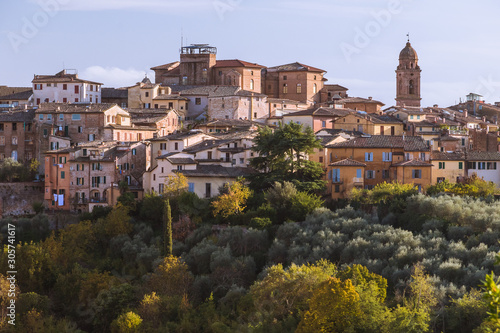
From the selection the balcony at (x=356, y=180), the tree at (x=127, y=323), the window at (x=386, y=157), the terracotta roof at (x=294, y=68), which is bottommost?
the tree at (x=127, y=323)

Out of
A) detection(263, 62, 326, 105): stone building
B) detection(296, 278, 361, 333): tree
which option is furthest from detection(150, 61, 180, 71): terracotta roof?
detection(296, 278, 361, 333): tree

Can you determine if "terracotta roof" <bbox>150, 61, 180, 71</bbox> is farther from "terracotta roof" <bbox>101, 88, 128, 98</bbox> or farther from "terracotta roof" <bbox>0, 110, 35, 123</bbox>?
"terracotta roof" <bbox>0, 110, 35, 123</bbox>

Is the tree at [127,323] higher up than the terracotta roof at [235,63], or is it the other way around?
the terracotta roof at [235,63]

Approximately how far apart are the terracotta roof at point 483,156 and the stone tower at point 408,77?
80.0ft

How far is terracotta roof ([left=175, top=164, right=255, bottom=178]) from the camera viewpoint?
164 feet

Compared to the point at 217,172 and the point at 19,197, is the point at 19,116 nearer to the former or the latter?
the point at 19,197

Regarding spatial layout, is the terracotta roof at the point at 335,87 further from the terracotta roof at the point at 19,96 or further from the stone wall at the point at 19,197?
the stone wall at the point at 19,197

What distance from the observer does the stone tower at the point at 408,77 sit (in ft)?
250

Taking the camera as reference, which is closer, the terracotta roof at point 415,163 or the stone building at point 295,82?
the terracotta roof at point 415,163

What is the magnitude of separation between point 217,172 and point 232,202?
175 inches

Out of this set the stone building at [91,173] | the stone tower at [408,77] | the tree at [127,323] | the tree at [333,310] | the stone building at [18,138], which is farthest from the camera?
the stone tower at [408,77]

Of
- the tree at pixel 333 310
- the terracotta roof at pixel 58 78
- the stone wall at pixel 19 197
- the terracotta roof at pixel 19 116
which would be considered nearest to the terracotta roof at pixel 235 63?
the terracotta roof at pixel 58 78

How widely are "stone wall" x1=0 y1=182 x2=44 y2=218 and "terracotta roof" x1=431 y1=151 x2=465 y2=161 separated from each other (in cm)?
2416

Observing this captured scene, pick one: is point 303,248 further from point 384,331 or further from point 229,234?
point 384,331
